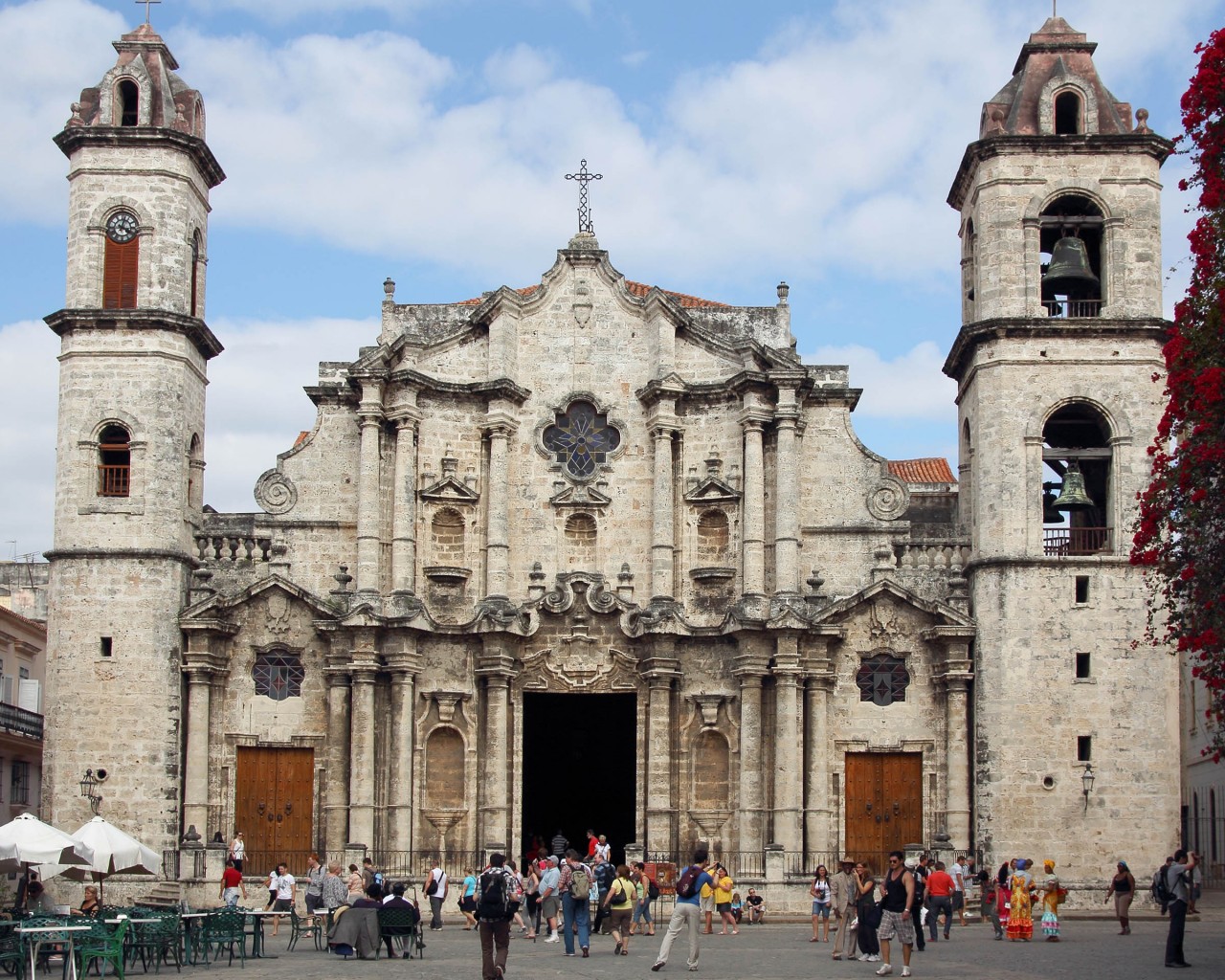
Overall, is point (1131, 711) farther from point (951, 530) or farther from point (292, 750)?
point (292, 750)

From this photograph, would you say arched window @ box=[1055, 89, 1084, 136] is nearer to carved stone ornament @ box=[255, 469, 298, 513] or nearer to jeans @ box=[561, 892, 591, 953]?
carved stone ornament @ box=[255, 469, 298, 513]

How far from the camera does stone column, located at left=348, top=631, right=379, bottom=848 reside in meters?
35.0

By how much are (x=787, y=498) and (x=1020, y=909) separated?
10356 mm

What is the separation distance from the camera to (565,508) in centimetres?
3756

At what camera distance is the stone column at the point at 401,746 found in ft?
116

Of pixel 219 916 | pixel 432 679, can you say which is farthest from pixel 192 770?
pixel 219 916

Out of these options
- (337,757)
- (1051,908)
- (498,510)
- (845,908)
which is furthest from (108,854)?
(1051,908)

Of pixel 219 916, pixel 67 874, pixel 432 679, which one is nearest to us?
pixel 219 916

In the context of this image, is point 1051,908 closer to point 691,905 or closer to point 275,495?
point 691,905

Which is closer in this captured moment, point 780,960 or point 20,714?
point 780,960

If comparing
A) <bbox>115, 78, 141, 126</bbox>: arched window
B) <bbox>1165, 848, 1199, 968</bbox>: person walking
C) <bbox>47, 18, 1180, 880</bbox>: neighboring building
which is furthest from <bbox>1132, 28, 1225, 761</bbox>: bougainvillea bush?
<bbox>115, 78, 141, 126</bbox>: arched window

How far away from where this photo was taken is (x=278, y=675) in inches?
1436

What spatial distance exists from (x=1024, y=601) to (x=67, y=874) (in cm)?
1777

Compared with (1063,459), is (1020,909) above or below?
below
